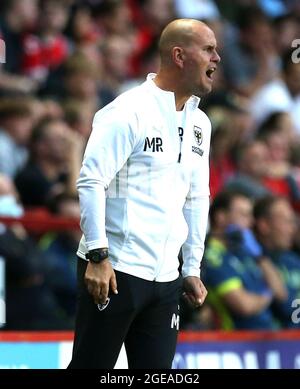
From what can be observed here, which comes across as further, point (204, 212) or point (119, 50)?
point (119, 50)

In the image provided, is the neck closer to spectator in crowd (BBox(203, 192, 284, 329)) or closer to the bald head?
the bald head

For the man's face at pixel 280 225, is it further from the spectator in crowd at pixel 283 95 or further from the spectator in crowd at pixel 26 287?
the spectator in crowd at pixel 283 95

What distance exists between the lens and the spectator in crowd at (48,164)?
954 cm

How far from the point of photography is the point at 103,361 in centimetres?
557

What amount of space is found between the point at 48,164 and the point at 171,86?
4222mm

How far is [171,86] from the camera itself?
18.7 feet

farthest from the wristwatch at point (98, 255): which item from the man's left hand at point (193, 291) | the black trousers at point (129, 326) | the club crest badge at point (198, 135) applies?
the club crest badge at point (198, 135)

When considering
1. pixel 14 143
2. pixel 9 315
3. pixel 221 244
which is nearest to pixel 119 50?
pixel 14 143

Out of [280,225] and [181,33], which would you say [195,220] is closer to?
[181,33]

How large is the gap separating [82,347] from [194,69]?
1374mm

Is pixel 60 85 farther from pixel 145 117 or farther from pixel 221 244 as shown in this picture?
pixel 145 117

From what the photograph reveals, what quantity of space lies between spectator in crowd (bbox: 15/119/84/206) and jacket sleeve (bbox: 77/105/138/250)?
13.3 ft


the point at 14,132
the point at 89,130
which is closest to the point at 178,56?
the point at 14,132

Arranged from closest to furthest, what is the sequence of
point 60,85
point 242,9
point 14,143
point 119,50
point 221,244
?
point 221,244 < point 14,143 < point 60,85 < point 119,50 < point 242,9
